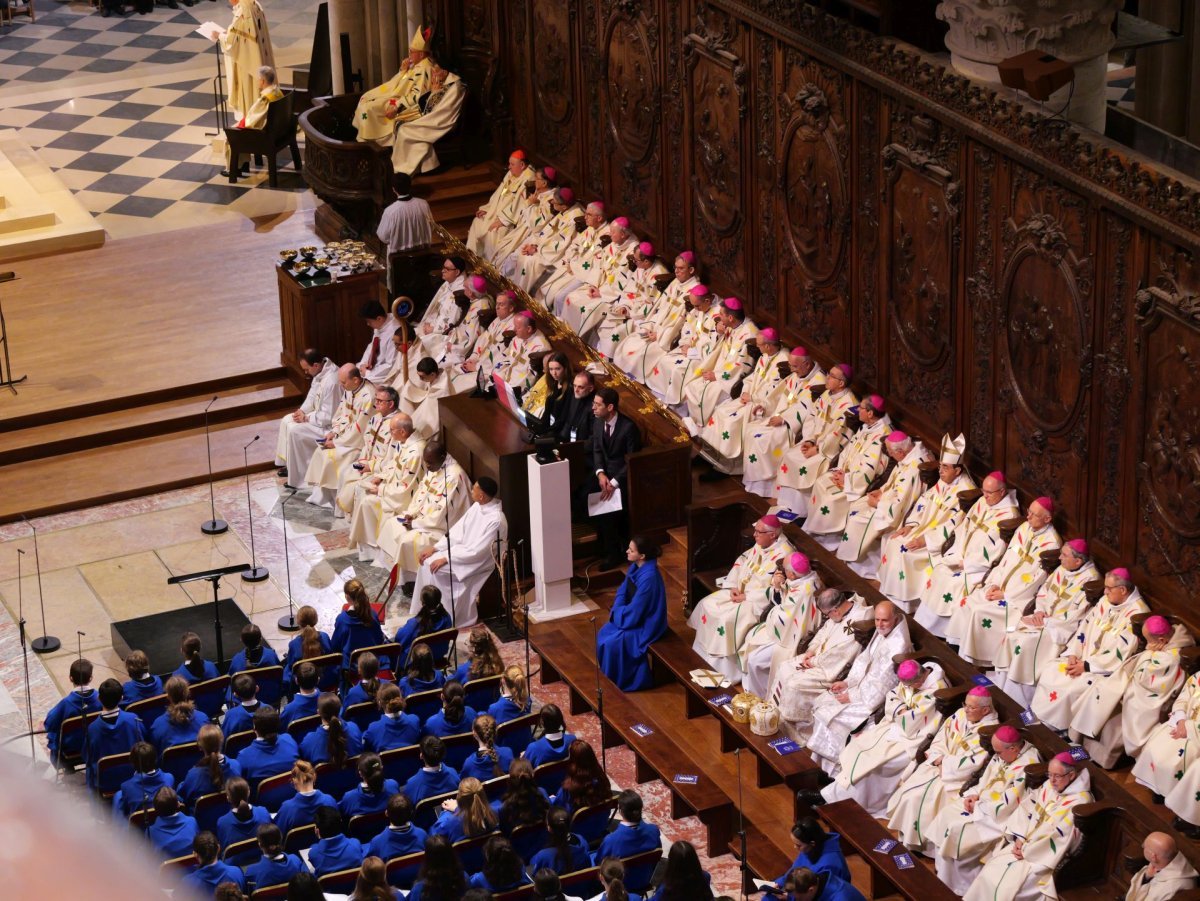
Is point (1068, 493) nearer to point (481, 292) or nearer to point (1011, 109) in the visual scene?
point (1011, 109)

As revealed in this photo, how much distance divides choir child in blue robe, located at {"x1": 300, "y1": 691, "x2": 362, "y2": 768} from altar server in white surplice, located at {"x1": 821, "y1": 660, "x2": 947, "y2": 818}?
9.89 ft

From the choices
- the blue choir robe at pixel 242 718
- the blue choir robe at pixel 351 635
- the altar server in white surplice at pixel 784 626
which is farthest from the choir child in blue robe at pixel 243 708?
the altar server in white surplice at pixel 784 626

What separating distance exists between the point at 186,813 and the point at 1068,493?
600cm

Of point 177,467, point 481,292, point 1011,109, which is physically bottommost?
point 177,467

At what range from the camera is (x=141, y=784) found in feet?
33.3

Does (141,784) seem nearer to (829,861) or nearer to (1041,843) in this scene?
(829,861)

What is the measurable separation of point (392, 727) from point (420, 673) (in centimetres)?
65

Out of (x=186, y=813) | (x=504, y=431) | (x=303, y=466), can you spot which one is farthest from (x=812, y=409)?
(x=186, y=813)

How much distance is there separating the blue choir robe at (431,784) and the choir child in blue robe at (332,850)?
2.48ft

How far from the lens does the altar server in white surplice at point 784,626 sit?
11719 mm

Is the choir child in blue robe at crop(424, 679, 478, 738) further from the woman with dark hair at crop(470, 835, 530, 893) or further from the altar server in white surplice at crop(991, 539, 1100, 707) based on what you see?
the altar server in white surplice at crop(991, 539, 1100, 707)

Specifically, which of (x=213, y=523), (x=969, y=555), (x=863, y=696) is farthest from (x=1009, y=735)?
(x=213, y=523)

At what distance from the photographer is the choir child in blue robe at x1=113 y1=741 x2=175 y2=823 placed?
10086mm

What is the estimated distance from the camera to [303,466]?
51.7 feet
